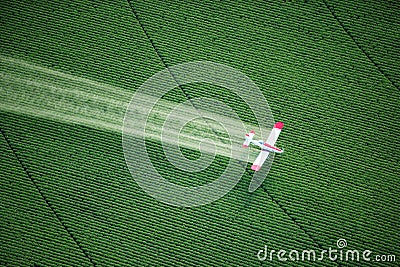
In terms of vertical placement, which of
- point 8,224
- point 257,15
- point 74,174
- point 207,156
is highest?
point 257,15

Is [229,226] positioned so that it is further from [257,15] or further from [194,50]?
[257,15]

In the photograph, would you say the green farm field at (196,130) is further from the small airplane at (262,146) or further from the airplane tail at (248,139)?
the airplane tail at (248,139)

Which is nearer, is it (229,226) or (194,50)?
(229,226)

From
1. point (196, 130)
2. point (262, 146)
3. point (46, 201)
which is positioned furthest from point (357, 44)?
point (46, 201)

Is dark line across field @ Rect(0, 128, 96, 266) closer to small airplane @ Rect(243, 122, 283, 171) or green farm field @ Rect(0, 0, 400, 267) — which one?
green farm field @ Rect(0, 0, 400, 267)

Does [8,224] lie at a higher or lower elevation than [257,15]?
lower

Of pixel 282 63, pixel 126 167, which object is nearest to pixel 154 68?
pixel 126 167

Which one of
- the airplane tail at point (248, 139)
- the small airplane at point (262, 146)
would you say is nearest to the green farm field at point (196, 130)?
the small airplane at point (262, 146)

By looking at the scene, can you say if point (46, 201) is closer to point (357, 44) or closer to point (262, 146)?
point (262, 146)
